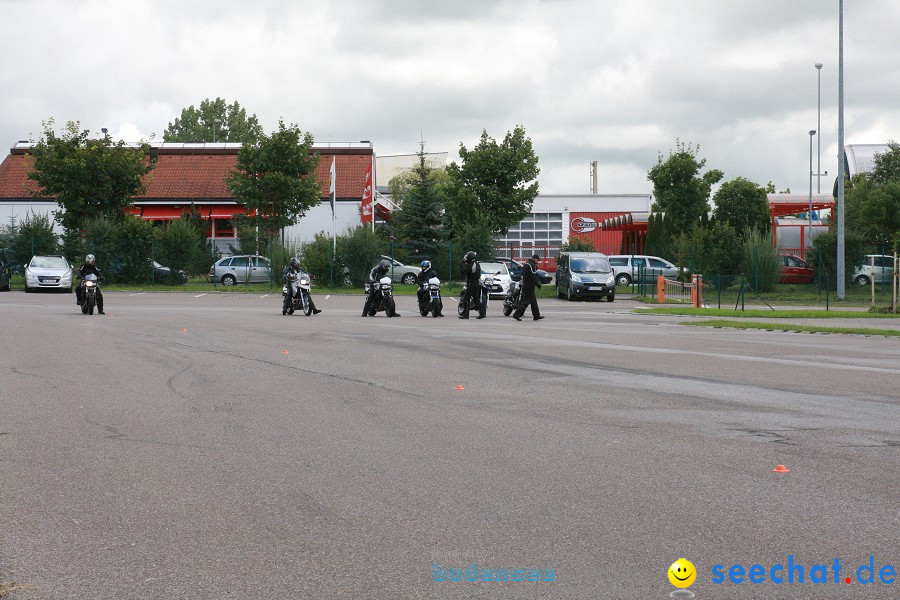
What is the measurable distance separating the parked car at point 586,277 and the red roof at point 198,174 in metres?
25.0

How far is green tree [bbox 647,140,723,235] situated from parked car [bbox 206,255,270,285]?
18.5 m

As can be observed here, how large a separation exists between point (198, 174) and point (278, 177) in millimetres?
18745

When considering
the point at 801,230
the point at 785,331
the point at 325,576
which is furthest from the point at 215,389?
the point at 801,230

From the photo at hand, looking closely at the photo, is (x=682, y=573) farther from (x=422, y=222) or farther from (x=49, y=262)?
(x=422, y=222)

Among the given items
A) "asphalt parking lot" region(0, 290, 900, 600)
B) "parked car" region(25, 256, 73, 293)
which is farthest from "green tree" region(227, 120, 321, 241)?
"asphalt parking lot" region(0, 290, 900, 600)

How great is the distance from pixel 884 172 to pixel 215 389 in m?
52.6

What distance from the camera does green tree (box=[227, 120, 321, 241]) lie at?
4897cm

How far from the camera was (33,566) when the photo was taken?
15.9ft

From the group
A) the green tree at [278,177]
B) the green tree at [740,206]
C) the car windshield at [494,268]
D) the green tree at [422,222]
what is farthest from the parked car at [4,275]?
the green tree at [740,206]

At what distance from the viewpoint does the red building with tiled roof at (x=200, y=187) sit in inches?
2429

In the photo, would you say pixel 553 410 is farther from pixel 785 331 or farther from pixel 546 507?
pixel 785 331

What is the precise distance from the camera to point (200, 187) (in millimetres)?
63969

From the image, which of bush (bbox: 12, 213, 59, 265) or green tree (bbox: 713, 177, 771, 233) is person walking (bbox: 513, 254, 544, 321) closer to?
bush (bbox: 12, 213, 59, 265)

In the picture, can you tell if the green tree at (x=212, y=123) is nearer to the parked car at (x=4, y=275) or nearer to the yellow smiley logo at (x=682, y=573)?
the parked car at (x=4, y=275)
